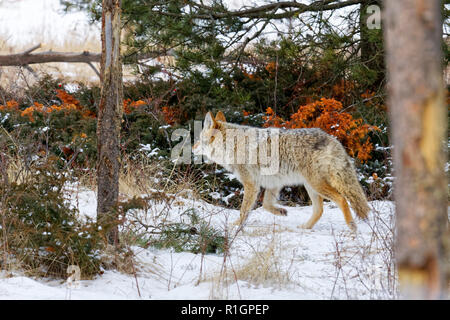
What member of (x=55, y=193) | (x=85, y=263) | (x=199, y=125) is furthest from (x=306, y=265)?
(x=199, y=125)

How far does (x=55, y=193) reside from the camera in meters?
4.36

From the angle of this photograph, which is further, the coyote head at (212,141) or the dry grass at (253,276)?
the coyote head at (212,141)

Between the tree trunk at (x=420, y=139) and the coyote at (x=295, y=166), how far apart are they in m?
4.43

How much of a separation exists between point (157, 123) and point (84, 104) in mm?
2607

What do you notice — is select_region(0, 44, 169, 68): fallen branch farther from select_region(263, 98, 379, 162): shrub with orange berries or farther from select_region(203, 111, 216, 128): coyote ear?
select_region(203, 111, 216, 128): coyote ear

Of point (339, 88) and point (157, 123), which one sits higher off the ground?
point (339, 88)

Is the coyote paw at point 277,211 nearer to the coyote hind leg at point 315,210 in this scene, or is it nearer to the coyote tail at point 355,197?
the coyote hind leg at point 315,210

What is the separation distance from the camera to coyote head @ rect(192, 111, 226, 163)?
23.5 ft

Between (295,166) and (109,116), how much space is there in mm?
2799

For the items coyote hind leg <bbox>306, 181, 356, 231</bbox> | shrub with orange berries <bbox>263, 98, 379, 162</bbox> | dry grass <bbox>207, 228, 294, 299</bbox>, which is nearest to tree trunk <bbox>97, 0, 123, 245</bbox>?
dry grass <bbox>207, 228, 294, 299</bbox>

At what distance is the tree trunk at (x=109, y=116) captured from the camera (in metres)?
4.74

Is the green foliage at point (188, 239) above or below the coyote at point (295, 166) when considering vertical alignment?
below

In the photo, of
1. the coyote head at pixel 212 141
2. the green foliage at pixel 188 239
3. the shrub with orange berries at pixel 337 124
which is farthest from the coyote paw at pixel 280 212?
the shrub with orange berries at pixel 337 124
